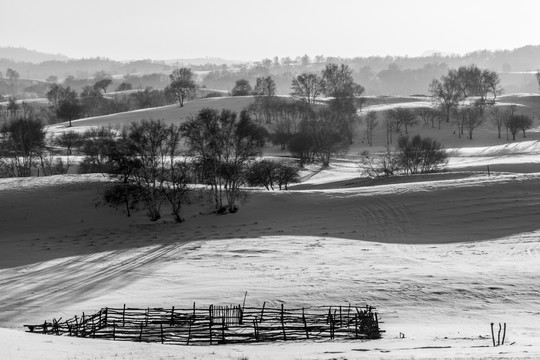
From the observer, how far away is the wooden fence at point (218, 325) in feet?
88.6

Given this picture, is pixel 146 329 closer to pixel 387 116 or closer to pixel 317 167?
pixel 317 167

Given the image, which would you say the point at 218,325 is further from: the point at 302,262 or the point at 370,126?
the point at 370,126

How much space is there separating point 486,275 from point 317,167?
2391 inches

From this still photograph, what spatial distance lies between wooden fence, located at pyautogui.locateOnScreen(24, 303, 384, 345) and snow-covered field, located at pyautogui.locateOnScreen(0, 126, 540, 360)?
126 centimetres

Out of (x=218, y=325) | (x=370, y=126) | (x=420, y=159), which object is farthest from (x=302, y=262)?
(x=370, y=126)

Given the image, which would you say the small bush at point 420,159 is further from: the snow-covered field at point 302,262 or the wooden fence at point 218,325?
the wooden fence at point 218,325

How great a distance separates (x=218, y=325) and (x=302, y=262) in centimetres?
1332

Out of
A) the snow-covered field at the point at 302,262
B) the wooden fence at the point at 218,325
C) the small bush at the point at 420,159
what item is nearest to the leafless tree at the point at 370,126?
the small bush at the point at 420,159

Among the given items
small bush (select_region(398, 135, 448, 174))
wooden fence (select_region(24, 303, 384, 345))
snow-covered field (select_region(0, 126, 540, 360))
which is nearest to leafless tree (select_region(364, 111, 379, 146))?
small bush (select_region(398, 135, 448, 174))

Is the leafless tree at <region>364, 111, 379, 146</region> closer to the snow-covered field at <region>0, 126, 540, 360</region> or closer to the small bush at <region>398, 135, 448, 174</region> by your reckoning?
the small bush at <region>398, 135, 448, 174</region>

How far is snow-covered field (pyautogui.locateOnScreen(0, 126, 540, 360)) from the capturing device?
24.7 m

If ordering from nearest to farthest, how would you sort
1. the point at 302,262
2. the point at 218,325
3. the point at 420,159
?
the point at 218,325
the point at 302,262
the point at 420,159

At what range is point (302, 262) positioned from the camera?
1617 inches

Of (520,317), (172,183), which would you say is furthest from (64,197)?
(520,317)
